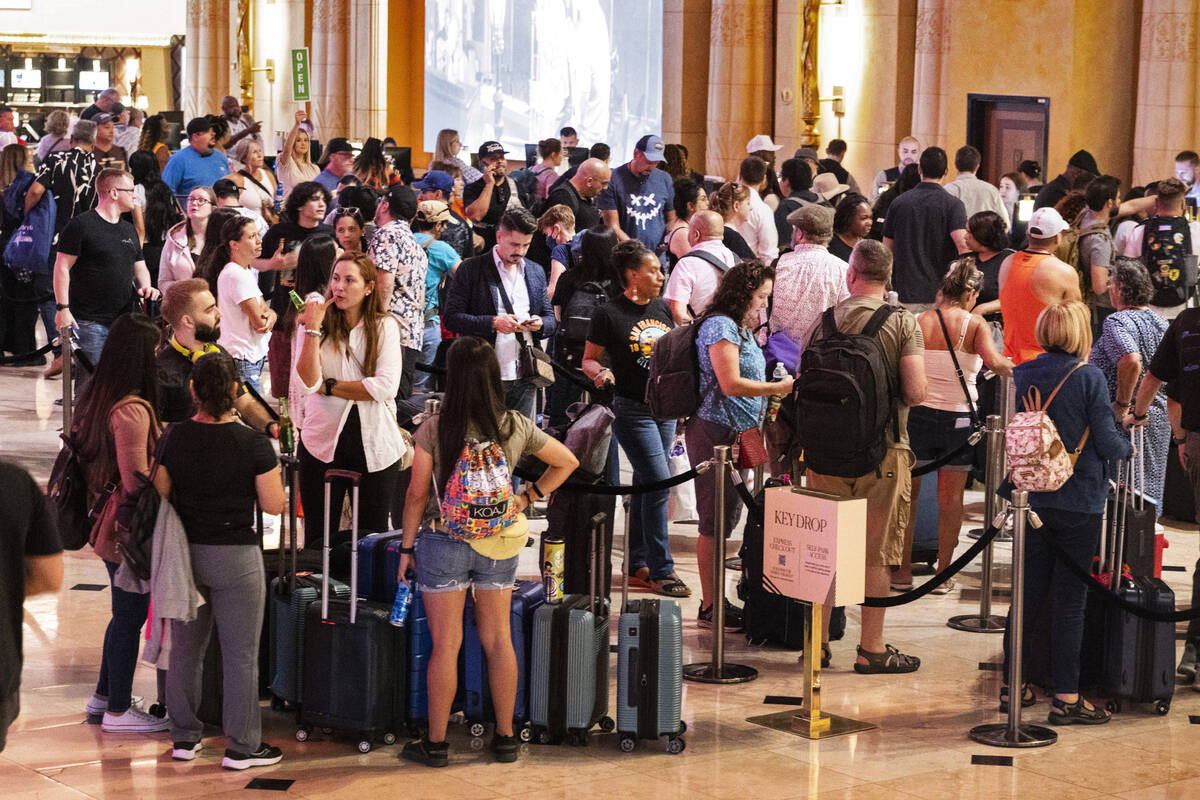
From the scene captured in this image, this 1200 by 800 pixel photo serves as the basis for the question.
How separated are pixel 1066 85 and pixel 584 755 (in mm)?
14736

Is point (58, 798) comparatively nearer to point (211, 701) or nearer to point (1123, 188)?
point (211, 701)

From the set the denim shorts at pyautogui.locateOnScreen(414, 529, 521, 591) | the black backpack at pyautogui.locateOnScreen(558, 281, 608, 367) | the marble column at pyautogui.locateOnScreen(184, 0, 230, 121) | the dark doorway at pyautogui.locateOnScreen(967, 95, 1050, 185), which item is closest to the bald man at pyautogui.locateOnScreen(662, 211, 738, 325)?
the black backpack at pyautogui.locateOnScreen(558, 281, 608, 367)

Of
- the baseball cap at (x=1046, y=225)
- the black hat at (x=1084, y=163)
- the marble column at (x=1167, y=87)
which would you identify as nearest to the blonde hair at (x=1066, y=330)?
the baseball cap at (x=1046, y=225)

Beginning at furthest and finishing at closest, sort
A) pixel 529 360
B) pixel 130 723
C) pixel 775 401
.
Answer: pixel 529 360 < pixel 775 401 < pixel 130 723

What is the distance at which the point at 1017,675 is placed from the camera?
671 cm

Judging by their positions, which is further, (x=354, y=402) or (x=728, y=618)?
(x=728, y=618)

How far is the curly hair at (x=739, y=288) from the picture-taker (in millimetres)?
7793

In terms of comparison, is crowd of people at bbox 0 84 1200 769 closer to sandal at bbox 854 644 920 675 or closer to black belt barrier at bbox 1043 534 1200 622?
sandal at bbox 854 644 920 675

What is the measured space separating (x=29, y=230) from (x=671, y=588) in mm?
8675

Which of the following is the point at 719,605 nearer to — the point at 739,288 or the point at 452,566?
the point at 739,288

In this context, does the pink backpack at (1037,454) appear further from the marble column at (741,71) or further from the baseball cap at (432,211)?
the marble column at (741,71)

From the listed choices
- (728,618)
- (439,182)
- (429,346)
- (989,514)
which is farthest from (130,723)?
(439,182)

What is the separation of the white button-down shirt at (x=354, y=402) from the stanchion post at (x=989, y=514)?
2.81m

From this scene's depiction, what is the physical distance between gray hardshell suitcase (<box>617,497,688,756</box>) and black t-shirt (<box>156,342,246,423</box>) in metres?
2.13
